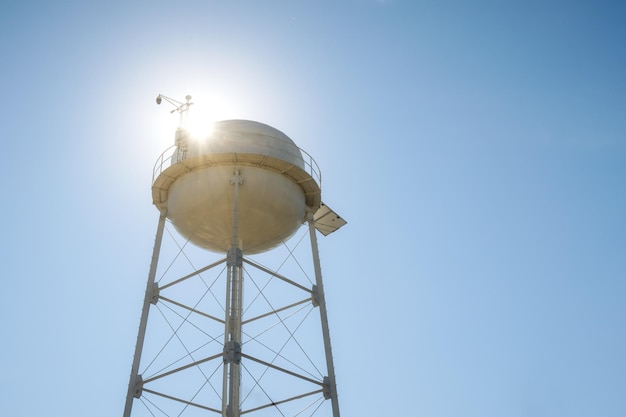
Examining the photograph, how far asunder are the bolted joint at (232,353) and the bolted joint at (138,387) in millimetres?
2024

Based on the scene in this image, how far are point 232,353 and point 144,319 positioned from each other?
268 centimetres

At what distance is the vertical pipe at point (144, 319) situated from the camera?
1302cm

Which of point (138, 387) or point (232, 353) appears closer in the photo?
point (232, 353)

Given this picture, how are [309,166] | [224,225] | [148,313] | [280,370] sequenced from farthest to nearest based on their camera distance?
1. [309,166]
2. [224,225]
3. [148,313]
4. [280,370]

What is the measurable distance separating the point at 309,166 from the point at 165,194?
3.65m

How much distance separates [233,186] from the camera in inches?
577

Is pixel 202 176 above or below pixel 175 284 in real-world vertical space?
above

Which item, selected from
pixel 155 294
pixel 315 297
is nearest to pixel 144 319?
pixel 155 294

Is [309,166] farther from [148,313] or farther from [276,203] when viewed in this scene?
[148,313]

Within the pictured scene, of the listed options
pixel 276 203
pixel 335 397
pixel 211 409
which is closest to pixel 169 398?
pixel 211 409

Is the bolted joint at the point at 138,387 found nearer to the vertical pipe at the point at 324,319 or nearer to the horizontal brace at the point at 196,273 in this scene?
the horizontal brace at the point at 196,273

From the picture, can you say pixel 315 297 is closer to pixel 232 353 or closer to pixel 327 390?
pixel 327 390

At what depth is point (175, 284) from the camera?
48.0 feet

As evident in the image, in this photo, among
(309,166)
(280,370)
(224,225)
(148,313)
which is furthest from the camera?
(309,166)
